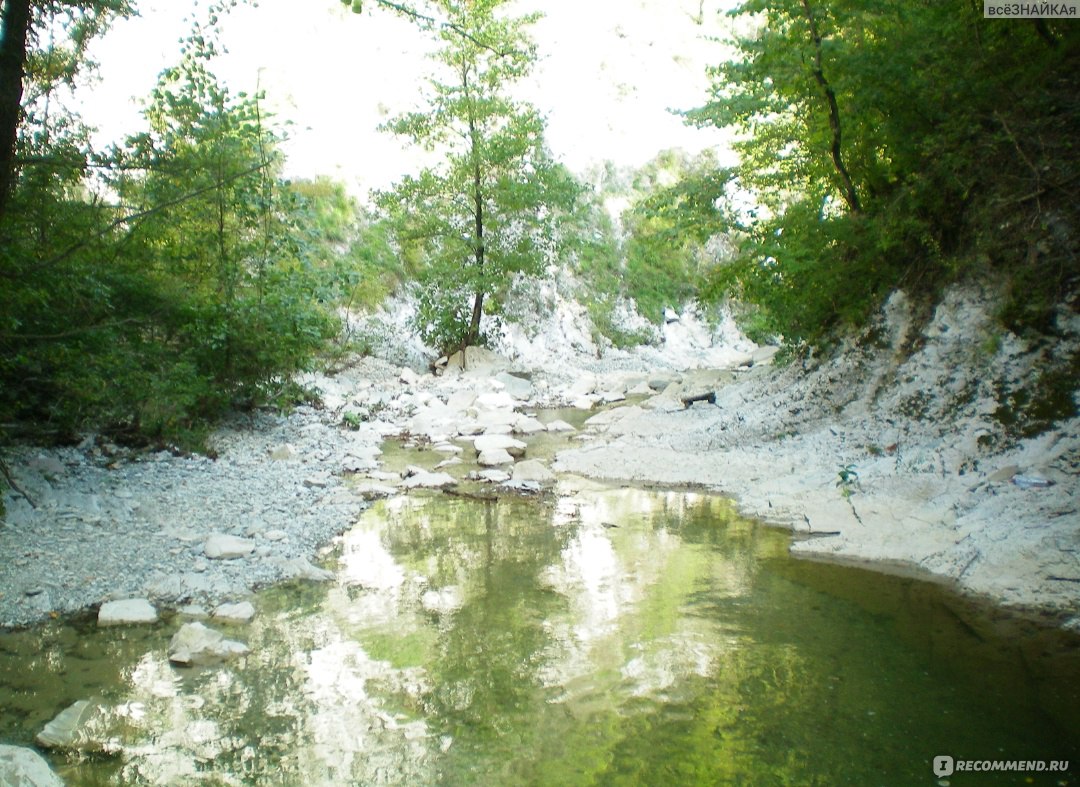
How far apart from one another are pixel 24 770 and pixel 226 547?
9.62 ft

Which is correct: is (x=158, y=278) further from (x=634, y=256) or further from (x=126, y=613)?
(x=634, y=256)

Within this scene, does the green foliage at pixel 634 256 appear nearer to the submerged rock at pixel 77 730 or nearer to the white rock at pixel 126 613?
the white rock at pixel 126 613

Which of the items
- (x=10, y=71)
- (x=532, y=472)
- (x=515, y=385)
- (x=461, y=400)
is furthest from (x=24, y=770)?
(x=515, y=385)

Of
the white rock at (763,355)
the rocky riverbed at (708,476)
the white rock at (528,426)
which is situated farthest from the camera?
the white rock at (763,355)

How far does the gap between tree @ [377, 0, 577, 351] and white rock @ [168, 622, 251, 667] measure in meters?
14.1

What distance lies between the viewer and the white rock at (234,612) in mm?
4632

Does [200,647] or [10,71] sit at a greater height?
→ [10,71]

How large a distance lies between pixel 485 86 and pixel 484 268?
4.40 meters

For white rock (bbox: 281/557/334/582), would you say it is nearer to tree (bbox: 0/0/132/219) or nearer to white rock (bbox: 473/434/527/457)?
tree (bbox: 0/0/132/219)

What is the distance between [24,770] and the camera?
2.77 meters

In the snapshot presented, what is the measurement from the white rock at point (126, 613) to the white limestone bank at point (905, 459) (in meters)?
4.80

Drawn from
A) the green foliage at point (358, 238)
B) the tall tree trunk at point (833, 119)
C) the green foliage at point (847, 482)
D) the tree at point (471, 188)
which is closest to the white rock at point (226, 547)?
A: the green foliage at point (847, 482)

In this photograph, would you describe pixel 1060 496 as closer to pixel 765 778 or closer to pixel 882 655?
pixel 882 655

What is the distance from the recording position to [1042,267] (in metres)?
7.59
